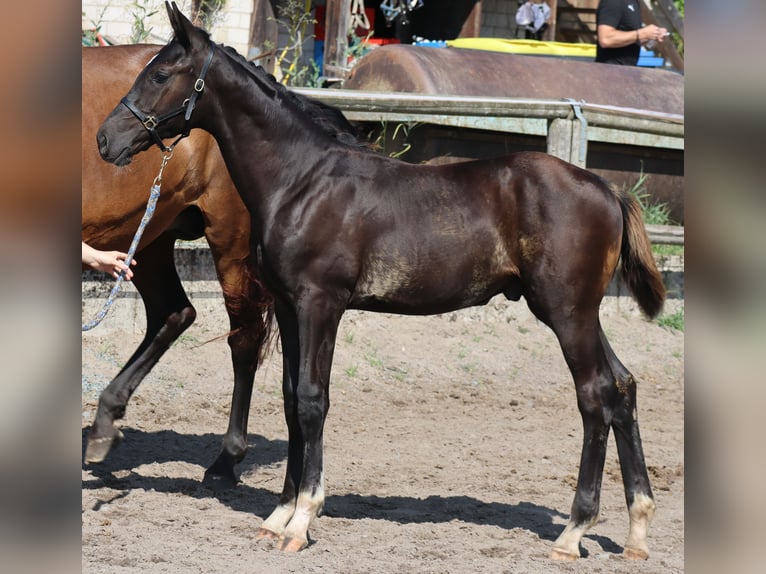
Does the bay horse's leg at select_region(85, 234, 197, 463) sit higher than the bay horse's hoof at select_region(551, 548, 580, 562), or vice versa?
the bay horse's leg at select_region(85, 234, 197, 463)

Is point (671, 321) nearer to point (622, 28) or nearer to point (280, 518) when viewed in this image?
point (622, 28)

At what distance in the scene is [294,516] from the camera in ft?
13.3

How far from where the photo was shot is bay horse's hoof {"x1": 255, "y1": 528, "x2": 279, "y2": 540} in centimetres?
412

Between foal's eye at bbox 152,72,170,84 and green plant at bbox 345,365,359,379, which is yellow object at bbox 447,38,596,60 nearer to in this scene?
green plant at bbox 345,365,359,379

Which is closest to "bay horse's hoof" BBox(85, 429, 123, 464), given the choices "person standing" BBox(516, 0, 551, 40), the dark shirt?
the dark shirt

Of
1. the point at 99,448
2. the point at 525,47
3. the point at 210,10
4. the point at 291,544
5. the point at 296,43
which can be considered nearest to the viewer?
the point at 291,544

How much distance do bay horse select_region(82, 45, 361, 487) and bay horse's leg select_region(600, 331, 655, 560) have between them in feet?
5.51

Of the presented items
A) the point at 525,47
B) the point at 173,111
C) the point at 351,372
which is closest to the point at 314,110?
the point at 173,111

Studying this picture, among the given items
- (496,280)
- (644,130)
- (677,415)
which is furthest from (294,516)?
(644,130)

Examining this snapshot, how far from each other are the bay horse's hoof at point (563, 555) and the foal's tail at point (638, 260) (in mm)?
→ 1128

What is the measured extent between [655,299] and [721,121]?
3.50 m

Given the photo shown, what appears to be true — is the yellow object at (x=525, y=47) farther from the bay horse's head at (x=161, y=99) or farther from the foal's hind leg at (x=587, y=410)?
the foal's hind leg at (x=587, y=410)

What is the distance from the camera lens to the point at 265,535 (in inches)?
163

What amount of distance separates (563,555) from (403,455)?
5.58ft
